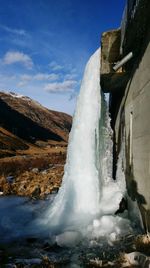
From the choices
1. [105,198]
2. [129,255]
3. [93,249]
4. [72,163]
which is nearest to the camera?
[129,255]

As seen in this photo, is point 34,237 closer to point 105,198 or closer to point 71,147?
point 105,198

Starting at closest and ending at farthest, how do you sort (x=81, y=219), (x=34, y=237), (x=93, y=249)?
1. (x=93, y=249)
2. (x=34, y=237)
3. (x=81, y=219)

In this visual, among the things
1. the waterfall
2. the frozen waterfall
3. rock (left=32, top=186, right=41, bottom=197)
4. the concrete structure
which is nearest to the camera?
the concrete structure

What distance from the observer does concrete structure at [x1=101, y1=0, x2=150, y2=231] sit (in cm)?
717

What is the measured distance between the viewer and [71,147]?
11172mm

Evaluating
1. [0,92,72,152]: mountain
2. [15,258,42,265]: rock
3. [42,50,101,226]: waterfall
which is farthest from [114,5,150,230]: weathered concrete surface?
[0,92,72,152]: mountain

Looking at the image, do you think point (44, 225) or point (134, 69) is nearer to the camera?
point (134, 69)

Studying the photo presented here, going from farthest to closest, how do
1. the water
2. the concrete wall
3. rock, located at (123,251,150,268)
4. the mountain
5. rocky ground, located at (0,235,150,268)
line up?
the mountain
the water
the concrete wall
rocky ground, located at (0,235,150,268)
rock, located at (123,251,150,268)

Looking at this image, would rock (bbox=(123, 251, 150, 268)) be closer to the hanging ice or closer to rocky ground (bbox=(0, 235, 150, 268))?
rocky ground (bbox=(0, 235, 150, 268))

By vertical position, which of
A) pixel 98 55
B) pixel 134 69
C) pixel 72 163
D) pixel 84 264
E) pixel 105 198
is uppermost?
pixel 98 55

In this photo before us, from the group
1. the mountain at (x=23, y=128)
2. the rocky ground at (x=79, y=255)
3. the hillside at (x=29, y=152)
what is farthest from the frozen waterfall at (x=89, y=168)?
the mountain at (x=23, y=128)

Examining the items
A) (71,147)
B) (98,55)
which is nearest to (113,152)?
(71,147)

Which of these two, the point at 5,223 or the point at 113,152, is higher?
the point at 113,152

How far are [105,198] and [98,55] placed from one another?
3.72m
